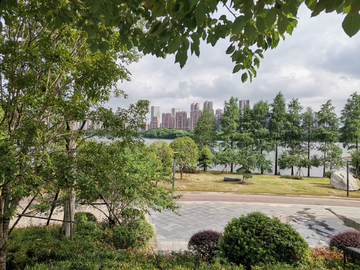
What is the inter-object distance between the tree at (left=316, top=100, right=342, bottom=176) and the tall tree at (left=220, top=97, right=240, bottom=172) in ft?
35.9

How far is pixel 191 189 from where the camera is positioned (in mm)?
18234

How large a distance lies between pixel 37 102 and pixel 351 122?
3370 centimetres

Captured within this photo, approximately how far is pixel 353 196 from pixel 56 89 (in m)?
21.5

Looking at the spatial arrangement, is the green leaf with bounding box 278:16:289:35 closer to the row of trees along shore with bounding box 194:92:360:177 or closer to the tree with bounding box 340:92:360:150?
the row of trees along shore with bounding box 194:92:360:177

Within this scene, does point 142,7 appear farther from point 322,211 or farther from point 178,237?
point 322,211

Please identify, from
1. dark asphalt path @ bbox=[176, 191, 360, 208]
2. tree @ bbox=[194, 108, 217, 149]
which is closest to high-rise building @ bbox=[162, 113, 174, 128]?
tree @ bbox=[194, 108, 217, 149]

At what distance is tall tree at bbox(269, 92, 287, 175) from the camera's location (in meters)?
31.9

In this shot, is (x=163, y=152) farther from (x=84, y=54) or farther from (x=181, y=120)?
(x=181, y=120)

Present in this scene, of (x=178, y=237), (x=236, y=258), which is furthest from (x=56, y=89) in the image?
(x=178, y=237)

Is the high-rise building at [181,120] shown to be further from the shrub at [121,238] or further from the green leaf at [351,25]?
the green leaf at [351,25]

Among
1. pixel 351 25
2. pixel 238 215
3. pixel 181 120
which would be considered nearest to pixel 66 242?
pixel 351 25

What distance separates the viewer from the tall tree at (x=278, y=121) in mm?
31859

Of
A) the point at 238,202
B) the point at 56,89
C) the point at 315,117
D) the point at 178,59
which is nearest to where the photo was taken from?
the point at 178,59

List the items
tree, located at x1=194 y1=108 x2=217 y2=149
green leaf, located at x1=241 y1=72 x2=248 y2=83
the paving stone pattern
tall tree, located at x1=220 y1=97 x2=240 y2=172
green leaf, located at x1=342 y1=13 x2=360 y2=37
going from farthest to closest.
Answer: tree, located at x1=194 y1=108 x2=217 y2=149, tall tree, located at x1=220 y1=97 x2=240 y2=172, the paving stone pattern, green leaf, located at x1=241 y1=72 x2=248 y2=83, green leaf, located at x1=342 y1=13 x2=360 y2=37
